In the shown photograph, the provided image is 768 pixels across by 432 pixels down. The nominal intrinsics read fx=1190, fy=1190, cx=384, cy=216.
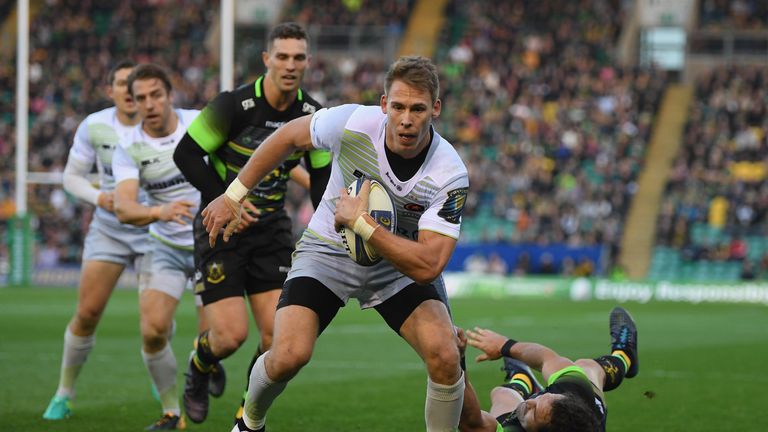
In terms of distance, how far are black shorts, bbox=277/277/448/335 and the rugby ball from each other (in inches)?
16.6

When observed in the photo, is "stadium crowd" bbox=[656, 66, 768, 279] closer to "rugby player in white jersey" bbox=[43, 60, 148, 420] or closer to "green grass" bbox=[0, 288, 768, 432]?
"green grass" bbox=[0, 288, 768, 432]

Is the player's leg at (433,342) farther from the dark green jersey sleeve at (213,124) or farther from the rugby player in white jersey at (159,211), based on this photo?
the rugby player in white jersey at (159,211)

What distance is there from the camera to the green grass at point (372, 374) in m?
9.77

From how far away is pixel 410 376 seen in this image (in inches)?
526

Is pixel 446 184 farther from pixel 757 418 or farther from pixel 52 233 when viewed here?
pixel 52 233

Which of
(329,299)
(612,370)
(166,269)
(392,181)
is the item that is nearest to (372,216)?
(392,181)

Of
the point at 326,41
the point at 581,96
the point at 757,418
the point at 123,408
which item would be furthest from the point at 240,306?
the point at 326,41

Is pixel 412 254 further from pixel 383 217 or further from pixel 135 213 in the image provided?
pixel 135 213

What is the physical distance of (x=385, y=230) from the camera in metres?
6.64

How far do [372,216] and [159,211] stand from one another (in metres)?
2.75

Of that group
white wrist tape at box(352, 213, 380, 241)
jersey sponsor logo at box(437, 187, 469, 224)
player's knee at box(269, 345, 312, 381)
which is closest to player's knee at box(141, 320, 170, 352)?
player's knee at box(269, 345, 312, 381)

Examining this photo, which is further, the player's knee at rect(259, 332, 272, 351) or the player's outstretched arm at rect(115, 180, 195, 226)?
the player's outstretched arm at rect(115, 180, 195, 226)

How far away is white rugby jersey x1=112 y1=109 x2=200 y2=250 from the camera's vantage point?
954 cm

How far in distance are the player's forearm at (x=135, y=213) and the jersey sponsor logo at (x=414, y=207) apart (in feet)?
8.82
